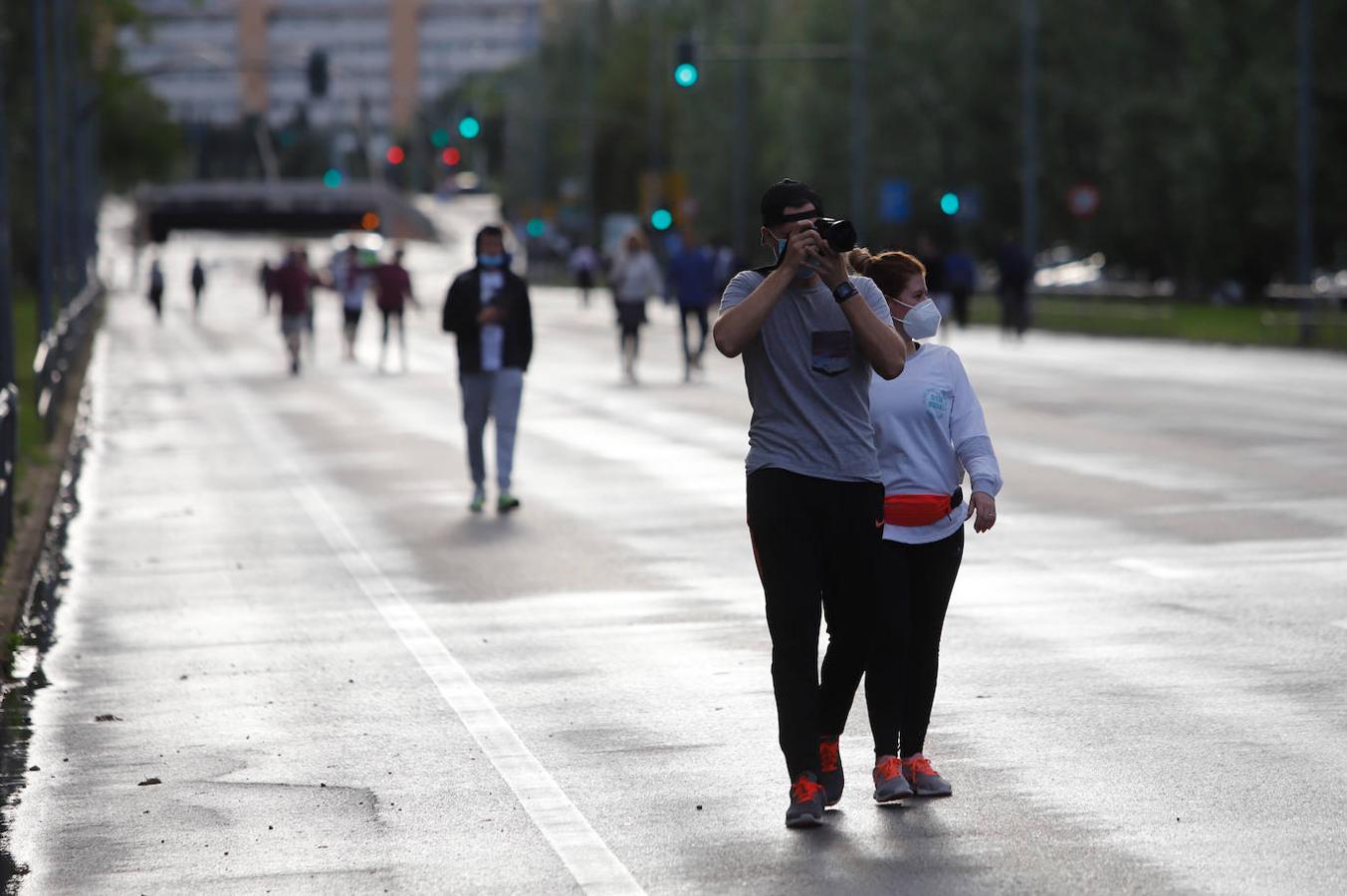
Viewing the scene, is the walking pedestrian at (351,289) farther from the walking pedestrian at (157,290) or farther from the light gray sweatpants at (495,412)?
the walking pedestrian at (157,290)

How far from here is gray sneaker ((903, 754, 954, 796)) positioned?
7.73 metres

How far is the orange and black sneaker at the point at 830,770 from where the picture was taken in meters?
7.57

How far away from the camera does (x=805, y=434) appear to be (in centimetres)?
727

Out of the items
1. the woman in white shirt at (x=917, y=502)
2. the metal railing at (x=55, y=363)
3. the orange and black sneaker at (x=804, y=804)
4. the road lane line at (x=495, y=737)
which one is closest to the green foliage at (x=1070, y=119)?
the metal railing at (x=55, y=363)

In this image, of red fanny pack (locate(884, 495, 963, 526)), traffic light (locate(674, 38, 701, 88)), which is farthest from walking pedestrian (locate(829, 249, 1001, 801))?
traffic light (locate(674, 38, 701, 88))

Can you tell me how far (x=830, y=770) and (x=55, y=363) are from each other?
20.1 m

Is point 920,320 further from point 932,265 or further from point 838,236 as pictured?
point 932,265

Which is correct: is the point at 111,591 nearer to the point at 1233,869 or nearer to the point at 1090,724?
Answer: the point at 1090,724

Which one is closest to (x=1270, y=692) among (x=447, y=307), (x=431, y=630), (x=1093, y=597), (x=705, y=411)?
(x=1093, y=597)

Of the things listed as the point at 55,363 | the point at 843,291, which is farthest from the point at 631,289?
the point at 843,291

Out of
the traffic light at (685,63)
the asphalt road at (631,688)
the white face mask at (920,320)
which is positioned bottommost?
the asphalt road at (631,688)

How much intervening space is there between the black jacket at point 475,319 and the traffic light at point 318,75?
4256cm

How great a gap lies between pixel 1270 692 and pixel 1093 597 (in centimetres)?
274

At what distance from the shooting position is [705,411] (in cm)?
2719
